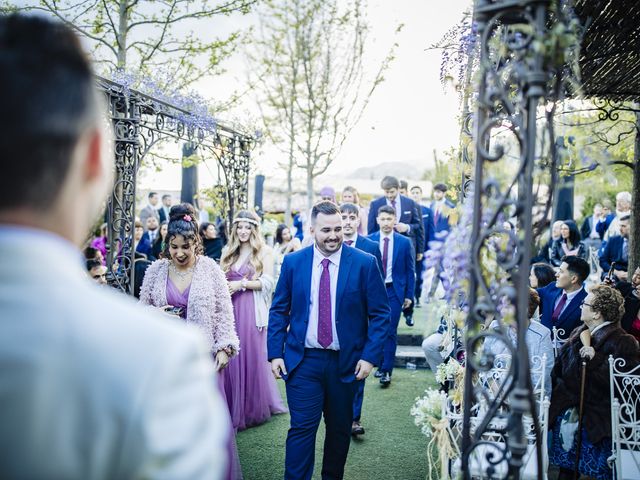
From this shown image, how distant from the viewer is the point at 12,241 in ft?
3.15

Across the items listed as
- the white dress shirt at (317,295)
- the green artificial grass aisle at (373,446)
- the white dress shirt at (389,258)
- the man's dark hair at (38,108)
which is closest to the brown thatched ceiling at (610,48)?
the white dress shirt at (317,295)

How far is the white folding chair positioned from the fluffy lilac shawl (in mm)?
2812

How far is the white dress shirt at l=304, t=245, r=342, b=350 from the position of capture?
4.38 metres

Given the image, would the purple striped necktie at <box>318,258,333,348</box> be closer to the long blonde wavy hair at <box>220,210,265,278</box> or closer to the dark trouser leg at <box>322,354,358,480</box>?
the dark trouser leg at <box>322,354,358,480</box>

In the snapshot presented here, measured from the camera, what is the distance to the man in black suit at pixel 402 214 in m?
8.81

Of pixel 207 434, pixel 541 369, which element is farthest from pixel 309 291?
pixel 207 434

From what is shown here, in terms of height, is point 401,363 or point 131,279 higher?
point 131,279

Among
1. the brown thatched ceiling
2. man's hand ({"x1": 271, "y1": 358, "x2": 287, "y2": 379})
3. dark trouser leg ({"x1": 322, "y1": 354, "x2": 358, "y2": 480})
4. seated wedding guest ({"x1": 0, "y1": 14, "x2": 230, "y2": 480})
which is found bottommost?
dark trouser leg ({"x1": 322, "y1": 354, "x2": 358, "y2": 480})

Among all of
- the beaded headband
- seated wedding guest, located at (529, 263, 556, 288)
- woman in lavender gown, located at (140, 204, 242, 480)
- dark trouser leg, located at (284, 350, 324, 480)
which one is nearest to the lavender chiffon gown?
woman in lavender gown, located at (140, 204, 242, 480)

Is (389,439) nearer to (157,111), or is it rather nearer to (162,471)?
(157,111)

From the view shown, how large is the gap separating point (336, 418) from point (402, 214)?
17.3 ft

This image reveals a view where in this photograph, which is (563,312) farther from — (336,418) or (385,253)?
(336,418)

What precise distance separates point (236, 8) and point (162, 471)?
10.6m

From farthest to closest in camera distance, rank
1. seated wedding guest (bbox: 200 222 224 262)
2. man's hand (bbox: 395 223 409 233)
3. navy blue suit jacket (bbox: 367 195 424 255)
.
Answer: seated wedding guest (bbox: 200 222 224 262) → navy blue suit jacket (bbox: 367 195 424 255) → man's hand (bbox: 395 223 409 233)
